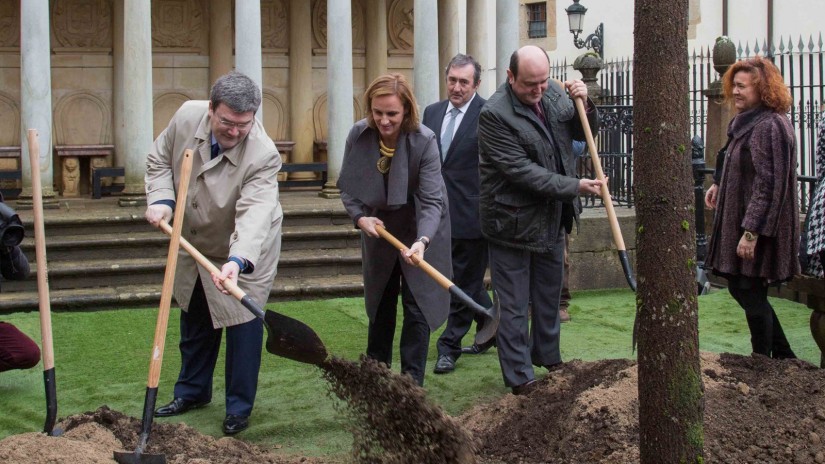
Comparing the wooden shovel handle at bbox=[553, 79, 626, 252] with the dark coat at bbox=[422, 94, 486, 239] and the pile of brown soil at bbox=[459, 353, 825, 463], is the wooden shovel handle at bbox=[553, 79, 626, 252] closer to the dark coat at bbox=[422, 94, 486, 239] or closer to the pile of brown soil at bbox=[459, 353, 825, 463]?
the pile of brown soil at bbox=[459, 353, 825, 463]

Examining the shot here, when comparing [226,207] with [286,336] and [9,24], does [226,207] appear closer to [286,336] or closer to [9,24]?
[286,336]

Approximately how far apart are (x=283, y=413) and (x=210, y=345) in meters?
0.52

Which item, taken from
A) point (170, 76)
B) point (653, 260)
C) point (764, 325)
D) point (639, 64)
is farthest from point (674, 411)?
point (170, 76)

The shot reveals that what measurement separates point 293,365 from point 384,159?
1811 millimetres

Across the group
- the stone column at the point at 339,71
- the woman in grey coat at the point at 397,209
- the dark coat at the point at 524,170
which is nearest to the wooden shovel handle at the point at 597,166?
the dark coat at the point at 524,170

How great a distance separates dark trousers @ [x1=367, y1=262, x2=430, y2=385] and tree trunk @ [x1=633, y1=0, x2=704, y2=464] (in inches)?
89.4

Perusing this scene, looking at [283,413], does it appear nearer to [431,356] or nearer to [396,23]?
[431,356]

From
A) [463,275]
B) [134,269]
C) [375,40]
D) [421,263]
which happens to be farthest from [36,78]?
[421,263]

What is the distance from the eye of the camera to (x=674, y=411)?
408 cm

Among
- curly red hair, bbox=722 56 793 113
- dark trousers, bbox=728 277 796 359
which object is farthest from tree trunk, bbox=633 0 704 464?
curly red hair, bbox=722 56 793 113

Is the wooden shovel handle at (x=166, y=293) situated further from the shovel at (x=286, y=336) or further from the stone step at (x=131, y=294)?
the stone step at (x=131, y=294)

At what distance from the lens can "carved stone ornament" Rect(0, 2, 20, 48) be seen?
45.4ft

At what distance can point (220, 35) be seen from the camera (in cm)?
1483

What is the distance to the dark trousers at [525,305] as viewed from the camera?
6.16 meters
